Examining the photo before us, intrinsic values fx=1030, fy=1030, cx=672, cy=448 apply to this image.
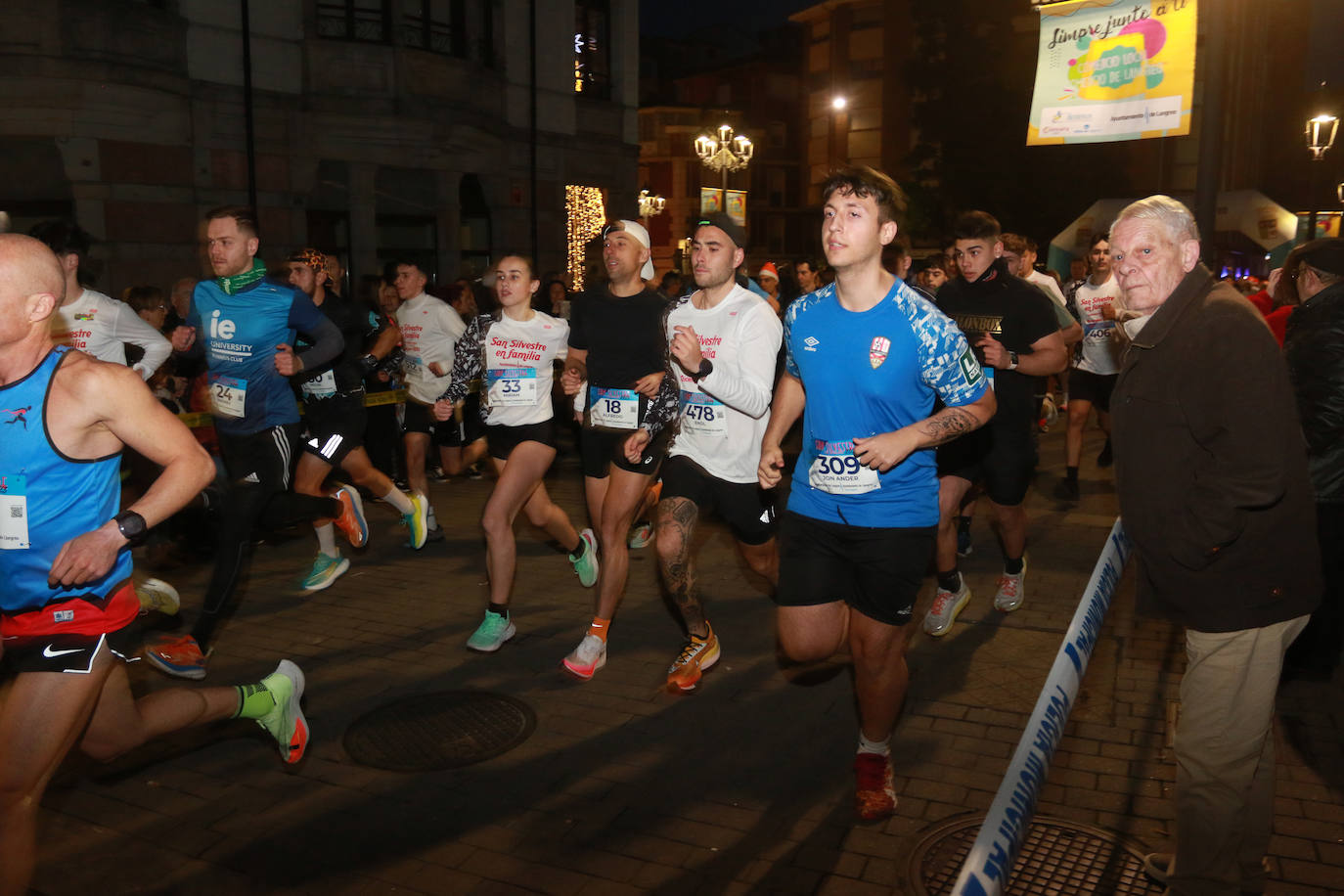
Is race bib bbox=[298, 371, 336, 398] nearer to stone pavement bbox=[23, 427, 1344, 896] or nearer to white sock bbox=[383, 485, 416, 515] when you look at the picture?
white sock bbox=[383, 485, 416, 515]

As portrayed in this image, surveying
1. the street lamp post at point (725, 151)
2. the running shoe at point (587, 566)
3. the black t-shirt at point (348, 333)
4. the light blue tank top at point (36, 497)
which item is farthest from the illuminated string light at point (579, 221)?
the light blue tank top at point (36, 497)

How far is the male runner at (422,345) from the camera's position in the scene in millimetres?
8633

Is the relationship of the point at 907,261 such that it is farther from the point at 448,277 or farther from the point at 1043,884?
the point at 448,277

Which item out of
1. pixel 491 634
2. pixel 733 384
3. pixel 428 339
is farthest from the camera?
pixel 428 339

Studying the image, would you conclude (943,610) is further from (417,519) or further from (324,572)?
(324,572)

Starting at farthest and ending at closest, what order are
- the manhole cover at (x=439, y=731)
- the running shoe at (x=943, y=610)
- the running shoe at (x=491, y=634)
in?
the running shoe at (x=943, y=610)
the running shoe at (x=491, y=634)
the manhole cover at (x=439, y=731)

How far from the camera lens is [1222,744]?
304 centimetres

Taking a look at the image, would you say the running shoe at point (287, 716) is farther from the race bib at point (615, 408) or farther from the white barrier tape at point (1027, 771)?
the white barrier tape at point (1027, 771)

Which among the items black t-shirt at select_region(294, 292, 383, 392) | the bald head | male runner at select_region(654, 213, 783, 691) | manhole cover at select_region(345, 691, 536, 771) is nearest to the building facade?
black t-shirt at select_region(294, 292, 383, 392)

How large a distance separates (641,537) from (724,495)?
3.10 metres

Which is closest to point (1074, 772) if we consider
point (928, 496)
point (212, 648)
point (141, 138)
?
point (928, 496)

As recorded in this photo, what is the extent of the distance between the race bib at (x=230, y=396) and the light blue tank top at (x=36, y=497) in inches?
101

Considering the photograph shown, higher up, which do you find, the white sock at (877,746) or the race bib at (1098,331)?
the race bib at (1098,331)

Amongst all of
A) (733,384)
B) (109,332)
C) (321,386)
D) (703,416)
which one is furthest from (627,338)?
(109,332)
